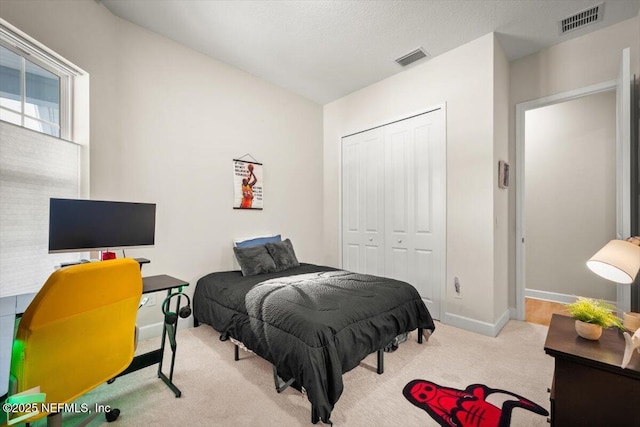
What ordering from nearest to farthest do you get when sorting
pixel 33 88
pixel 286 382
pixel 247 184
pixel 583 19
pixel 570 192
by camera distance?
pixel 286 382, pixel 33 88, pixel 583 19, pixel 247 184, pixel 570 192

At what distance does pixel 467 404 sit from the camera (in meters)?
1.78

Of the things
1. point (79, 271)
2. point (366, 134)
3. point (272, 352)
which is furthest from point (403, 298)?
point (366, 134)

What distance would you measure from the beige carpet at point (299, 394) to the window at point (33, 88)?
1.92 meters

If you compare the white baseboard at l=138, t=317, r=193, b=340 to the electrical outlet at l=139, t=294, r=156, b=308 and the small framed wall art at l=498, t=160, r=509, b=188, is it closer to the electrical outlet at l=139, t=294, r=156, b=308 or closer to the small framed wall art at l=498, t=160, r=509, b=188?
the electrical outlet at l=139, t=294, r=156, b=308

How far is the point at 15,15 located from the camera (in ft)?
5.73

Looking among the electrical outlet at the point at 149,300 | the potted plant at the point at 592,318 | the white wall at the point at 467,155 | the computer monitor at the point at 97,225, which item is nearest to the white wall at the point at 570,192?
the white wall at the point at 467,155

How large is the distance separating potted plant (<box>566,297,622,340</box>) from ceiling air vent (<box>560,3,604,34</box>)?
268cm

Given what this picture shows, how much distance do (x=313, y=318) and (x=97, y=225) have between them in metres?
1.59

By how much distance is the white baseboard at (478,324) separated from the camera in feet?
9.30

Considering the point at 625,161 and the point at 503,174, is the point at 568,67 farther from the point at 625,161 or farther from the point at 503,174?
the point at 625,161

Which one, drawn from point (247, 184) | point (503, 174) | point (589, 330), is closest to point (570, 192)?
point (503, 174)

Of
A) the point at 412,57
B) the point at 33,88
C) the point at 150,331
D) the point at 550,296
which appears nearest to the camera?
the point at 33,88

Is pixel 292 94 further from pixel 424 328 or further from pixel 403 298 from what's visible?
pixel 424 328

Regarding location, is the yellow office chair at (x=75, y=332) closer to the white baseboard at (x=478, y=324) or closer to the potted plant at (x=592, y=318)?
the potted plant at (x=592, y=318)
